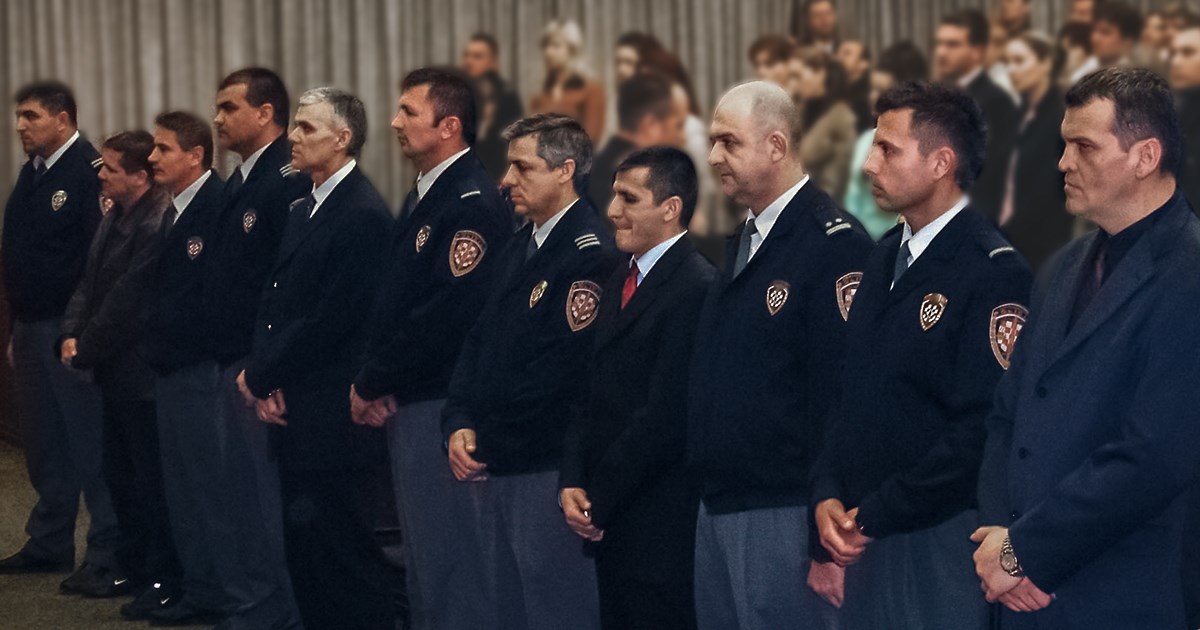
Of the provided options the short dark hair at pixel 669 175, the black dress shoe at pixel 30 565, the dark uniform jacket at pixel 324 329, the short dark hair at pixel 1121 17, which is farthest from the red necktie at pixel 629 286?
the short dark hair at pixel 1121 17

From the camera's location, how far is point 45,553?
531 centimetres

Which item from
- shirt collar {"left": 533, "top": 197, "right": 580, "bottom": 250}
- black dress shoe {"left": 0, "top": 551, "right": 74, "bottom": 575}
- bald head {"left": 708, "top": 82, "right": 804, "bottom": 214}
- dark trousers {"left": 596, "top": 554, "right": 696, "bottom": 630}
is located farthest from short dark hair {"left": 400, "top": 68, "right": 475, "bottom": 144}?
black dress shoe {"left": 0, "top": 551, "right": 74, "bottom": 575}

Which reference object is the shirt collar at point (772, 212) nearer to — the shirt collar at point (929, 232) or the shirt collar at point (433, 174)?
the shirt collar at point (929, 232)

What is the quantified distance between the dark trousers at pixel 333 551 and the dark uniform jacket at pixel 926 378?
5.34ft

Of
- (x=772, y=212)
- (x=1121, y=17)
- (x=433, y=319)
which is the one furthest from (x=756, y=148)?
(x=1121, y=17)

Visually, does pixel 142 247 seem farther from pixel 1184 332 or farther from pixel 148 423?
pixel 1184 332

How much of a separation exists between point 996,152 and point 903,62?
3.62 feet

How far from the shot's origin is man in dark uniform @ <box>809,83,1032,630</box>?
246 cm

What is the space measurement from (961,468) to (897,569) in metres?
0.24

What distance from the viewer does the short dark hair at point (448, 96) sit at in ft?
12.3


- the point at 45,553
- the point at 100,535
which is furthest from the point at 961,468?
the point at 45,553

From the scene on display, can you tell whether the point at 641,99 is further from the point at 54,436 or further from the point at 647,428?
the point at 647,428

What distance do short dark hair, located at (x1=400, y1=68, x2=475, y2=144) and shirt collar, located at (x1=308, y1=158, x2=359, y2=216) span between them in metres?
0.30

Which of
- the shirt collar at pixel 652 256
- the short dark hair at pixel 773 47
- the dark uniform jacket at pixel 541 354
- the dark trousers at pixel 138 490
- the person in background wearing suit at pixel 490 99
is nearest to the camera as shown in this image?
the shirt collar at pixel 652 256
